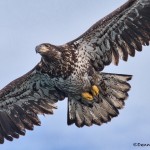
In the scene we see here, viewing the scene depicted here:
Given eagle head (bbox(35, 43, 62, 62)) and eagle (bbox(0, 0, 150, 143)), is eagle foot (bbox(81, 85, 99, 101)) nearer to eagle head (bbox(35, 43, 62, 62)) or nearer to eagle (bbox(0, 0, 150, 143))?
eagle (bbox(0, 0, 150, 143))

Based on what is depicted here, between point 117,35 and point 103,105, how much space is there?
6.03 ft

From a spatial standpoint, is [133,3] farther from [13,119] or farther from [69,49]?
[13,119]

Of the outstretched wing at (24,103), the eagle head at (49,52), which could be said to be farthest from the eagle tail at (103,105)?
the eagle head at (49,52)

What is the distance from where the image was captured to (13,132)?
23.2 m

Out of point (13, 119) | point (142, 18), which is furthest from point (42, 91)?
point (142, 18)

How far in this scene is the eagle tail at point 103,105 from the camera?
2253 centimetres

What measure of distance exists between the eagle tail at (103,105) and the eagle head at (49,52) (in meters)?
1.43

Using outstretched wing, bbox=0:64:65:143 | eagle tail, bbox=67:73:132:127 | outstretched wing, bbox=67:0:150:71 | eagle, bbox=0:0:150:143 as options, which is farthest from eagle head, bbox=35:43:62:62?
eagle tail, bbox=67:73:132:127

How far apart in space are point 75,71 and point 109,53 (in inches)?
44.1

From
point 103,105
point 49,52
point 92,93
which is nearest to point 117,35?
point 92,93

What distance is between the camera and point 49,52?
71.2 feet

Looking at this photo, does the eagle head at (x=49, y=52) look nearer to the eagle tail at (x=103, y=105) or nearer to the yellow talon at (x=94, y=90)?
the yellow talon at (x=94, y=90)

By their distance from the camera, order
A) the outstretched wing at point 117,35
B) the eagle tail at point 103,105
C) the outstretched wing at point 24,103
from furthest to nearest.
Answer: the outstretched wing at point 24,103
the eagle tail at point 103,105
the outstretched wing at point 117,35

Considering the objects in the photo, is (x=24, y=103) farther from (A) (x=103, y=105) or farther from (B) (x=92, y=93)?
(B) (x=92, y=93)
